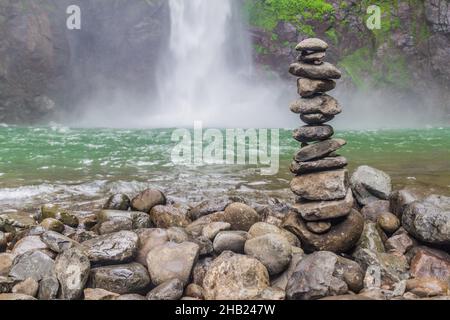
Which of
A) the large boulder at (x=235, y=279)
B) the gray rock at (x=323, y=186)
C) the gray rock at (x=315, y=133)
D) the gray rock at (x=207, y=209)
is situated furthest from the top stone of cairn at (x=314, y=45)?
the large boulder at (x=235, y=279)

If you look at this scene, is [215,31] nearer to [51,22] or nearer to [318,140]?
[51,22]

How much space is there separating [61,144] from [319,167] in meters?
18.0

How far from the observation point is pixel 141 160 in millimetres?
16672

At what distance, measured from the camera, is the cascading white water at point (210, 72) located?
41719 millimetres

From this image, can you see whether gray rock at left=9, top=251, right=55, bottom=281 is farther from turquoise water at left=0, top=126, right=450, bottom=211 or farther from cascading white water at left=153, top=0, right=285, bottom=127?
cascading white water at left=153, top=0, right=285, bottom=127

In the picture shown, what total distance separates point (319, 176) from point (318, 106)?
1258 millimetres

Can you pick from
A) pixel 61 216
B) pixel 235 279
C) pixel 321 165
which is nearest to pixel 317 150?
pixel 321 165

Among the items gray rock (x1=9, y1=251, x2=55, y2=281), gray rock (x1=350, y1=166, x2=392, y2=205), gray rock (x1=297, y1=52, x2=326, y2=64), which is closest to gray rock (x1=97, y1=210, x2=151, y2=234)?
gray rock (x1=9, y1=251, x2=55, y2=281)

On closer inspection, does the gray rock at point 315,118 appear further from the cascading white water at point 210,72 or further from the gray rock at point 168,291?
the cascading white water at point 210,72

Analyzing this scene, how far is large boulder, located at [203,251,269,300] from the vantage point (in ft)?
17.9

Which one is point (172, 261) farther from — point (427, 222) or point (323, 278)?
point (427, 222)

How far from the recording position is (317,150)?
7.47m

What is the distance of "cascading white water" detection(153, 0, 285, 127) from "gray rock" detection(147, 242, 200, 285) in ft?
109

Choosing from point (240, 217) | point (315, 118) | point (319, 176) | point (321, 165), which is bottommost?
point (240, 217)
